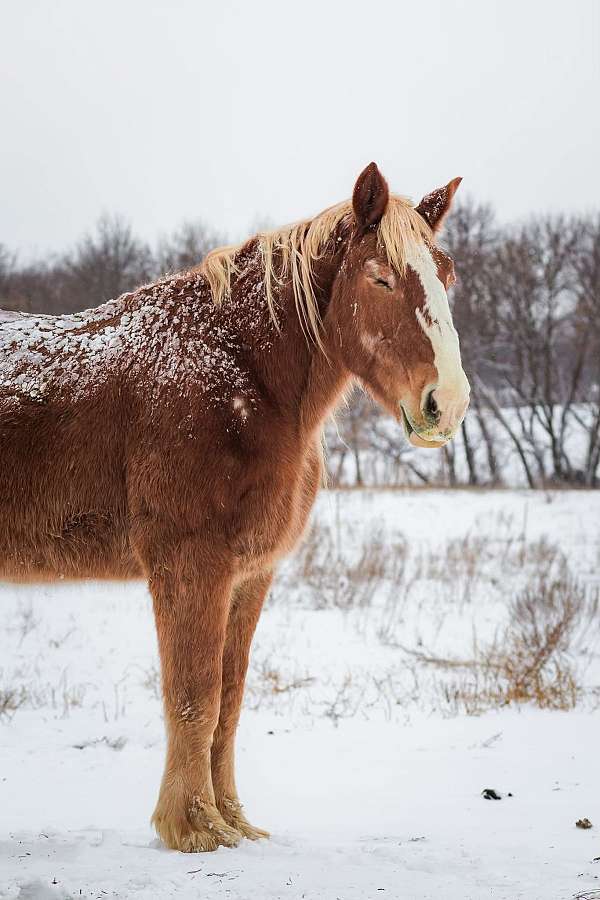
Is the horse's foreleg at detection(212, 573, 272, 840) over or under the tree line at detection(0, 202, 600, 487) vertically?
under

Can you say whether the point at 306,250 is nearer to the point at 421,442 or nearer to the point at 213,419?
the point at 213,419

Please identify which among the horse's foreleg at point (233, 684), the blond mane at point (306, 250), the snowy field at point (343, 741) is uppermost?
the blond mane at point (306, 250)

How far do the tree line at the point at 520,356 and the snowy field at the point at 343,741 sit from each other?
1330 cm

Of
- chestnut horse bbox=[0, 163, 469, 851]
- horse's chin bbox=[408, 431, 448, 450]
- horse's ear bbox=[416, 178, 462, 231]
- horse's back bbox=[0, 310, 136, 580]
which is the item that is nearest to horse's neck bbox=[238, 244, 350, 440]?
chestnut horse bbox=[0, 163, 469, 851]

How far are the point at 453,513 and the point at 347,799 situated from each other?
11169mm

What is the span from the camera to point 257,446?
3.25 meters

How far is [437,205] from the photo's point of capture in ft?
11.5

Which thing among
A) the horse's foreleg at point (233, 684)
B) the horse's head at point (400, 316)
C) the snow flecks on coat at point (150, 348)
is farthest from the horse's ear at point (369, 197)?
the horse's foreleg at point (233, 684)

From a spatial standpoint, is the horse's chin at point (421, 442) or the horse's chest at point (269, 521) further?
the horse's chest at point (269, 521)

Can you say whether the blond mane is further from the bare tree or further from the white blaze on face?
the bare tree

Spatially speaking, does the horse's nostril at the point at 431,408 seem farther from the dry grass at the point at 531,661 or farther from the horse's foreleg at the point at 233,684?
the dry grass at the point at 531,661

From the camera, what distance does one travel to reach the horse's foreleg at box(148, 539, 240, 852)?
3.15 m

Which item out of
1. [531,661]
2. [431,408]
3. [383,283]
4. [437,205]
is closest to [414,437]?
[431,408]

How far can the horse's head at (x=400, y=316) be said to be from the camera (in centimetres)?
295
